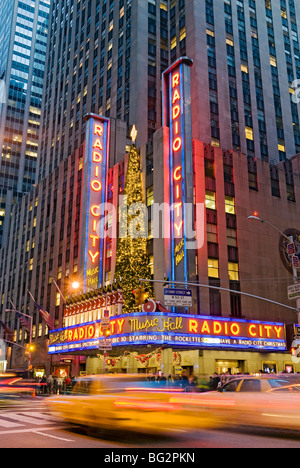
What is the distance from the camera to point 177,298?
29016 millimetres

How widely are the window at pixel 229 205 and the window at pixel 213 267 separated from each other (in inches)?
214

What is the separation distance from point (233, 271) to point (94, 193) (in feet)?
65.6

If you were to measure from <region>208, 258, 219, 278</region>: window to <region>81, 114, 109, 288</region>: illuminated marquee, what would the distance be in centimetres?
1388

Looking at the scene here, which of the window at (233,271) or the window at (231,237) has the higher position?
the window at (231,237)

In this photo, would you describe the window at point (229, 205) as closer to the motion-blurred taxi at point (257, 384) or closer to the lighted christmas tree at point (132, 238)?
the lighted christmas tree at point (132, 238)

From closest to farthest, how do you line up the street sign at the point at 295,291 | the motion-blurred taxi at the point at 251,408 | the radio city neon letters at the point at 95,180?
1. the motion-blurred taxi at the point at 251,408
2. the street sign at the point at 295,291
3. the radio city neon letters at the point at 95,180

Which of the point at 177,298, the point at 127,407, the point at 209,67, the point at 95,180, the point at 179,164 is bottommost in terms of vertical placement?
the point at 127,407

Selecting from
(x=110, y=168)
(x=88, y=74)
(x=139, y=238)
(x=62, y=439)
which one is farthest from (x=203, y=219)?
(x=88, y=74)

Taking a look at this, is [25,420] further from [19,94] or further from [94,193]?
[19,94]

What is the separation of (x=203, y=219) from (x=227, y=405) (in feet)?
98.3

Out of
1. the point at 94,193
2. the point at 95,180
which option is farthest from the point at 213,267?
the point at 95,180

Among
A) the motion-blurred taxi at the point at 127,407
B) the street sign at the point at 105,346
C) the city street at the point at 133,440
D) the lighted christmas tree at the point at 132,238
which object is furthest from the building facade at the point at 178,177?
the motion-blurred taxi at the point at 127,407

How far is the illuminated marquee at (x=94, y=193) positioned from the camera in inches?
1907

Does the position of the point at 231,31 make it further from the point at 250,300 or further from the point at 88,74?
the point at 250,300
